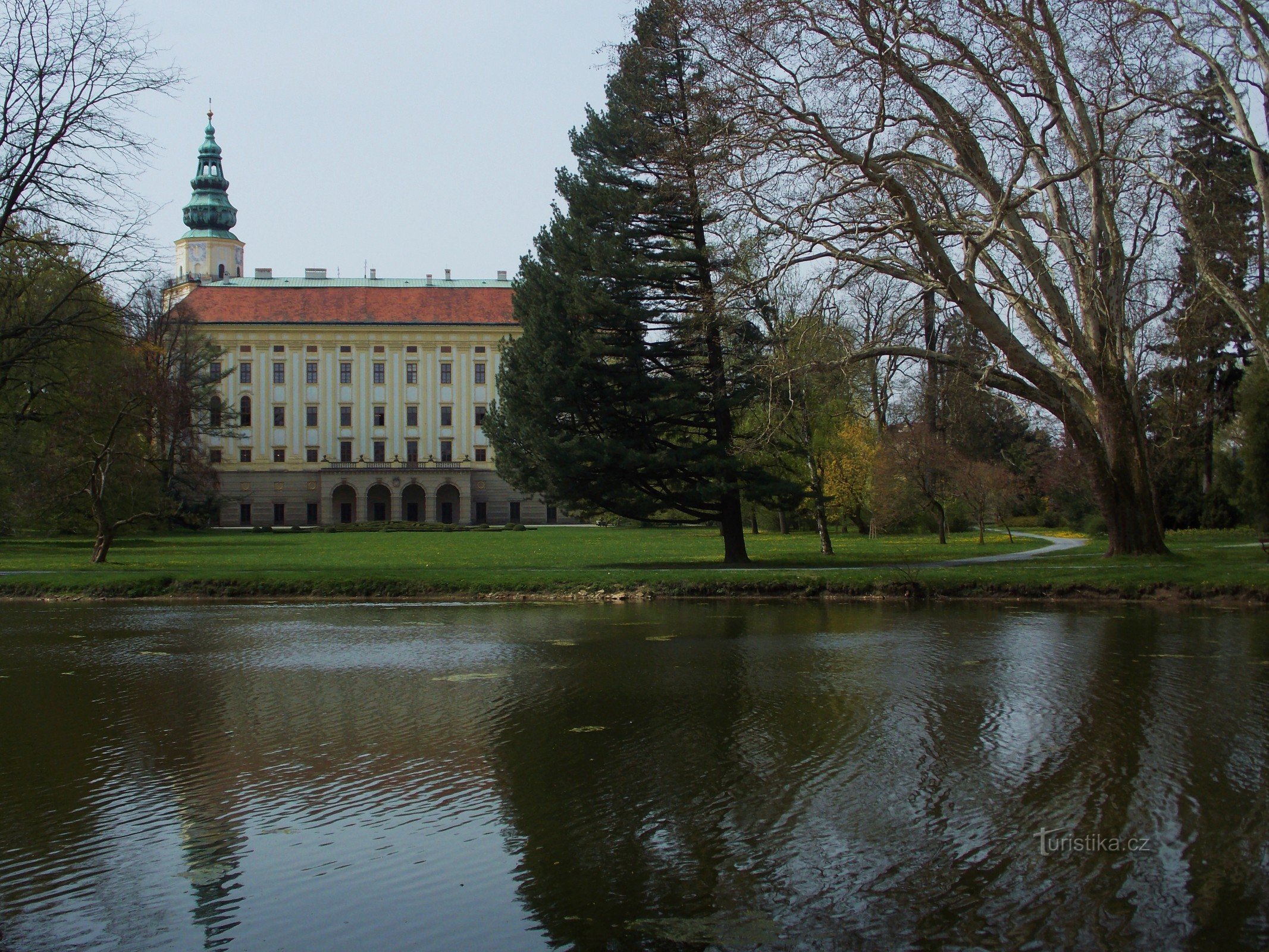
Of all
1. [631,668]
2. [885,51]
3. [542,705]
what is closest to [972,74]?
[885,51]

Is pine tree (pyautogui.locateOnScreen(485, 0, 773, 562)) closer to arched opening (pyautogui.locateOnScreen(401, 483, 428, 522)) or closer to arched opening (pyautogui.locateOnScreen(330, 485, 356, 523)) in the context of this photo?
arched opening (pyautogui.locateOnScreen(401, 483, 428, 522))

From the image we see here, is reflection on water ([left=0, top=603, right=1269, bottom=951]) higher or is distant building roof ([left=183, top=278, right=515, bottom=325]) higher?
distant building roof ([left=183, top=278, right=515, bottom=325])

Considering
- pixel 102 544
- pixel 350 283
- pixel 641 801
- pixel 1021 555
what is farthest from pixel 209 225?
pixel 641 801

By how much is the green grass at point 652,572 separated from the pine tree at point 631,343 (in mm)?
2272

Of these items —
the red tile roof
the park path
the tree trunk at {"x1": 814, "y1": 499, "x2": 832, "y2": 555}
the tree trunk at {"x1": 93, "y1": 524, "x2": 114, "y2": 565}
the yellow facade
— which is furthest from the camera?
the red tile roof

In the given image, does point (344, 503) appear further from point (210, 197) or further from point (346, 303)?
point (210, 197)

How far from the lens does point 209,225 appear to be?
4963 inches

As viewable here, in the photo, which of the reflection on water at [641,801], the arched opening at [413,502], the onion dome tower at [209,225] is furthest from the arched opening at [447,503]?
the reflection on water at [641,801]

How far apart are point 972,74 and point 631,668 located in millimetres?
15730

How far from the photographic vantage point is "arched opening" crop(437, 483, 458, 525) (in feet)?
318

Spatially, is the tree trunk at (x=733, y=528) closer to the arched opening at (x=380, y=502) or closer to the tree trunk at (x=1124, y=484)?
the tree trunk at (x=1124, y=484)

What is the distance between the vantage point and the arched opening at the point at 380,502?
9575cm

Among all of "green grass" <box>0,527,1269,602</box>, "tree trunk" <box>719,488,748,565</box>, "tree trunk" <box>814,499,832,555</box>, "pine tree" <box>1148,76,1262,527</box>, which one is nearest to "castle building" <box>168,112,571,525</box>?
"green grass" <box>0,527,1269,602</box>

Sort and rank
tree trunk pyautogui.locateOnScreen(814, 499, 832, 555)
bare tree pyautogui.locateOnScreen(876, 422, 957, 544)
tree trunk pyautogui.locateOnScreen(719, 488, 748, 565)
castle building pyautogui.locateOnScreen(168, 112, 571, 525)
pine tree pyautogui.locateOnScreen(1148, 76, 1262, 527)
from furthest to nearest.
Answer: castle building pyautogui.locateOnScreen(168, 112, 571, 525)
bare tree pyautogui.locateOnScreen(876, 422, 957, 544)
tree trunk pyautogui.locateOnScreen(814, 499, 832, 555)
tree trunk pyautogui.locateOnScreen(719, 488, 748, 565)
pine tree pyautogui.locateOnScreen(1148, 76, 1262, 527)
